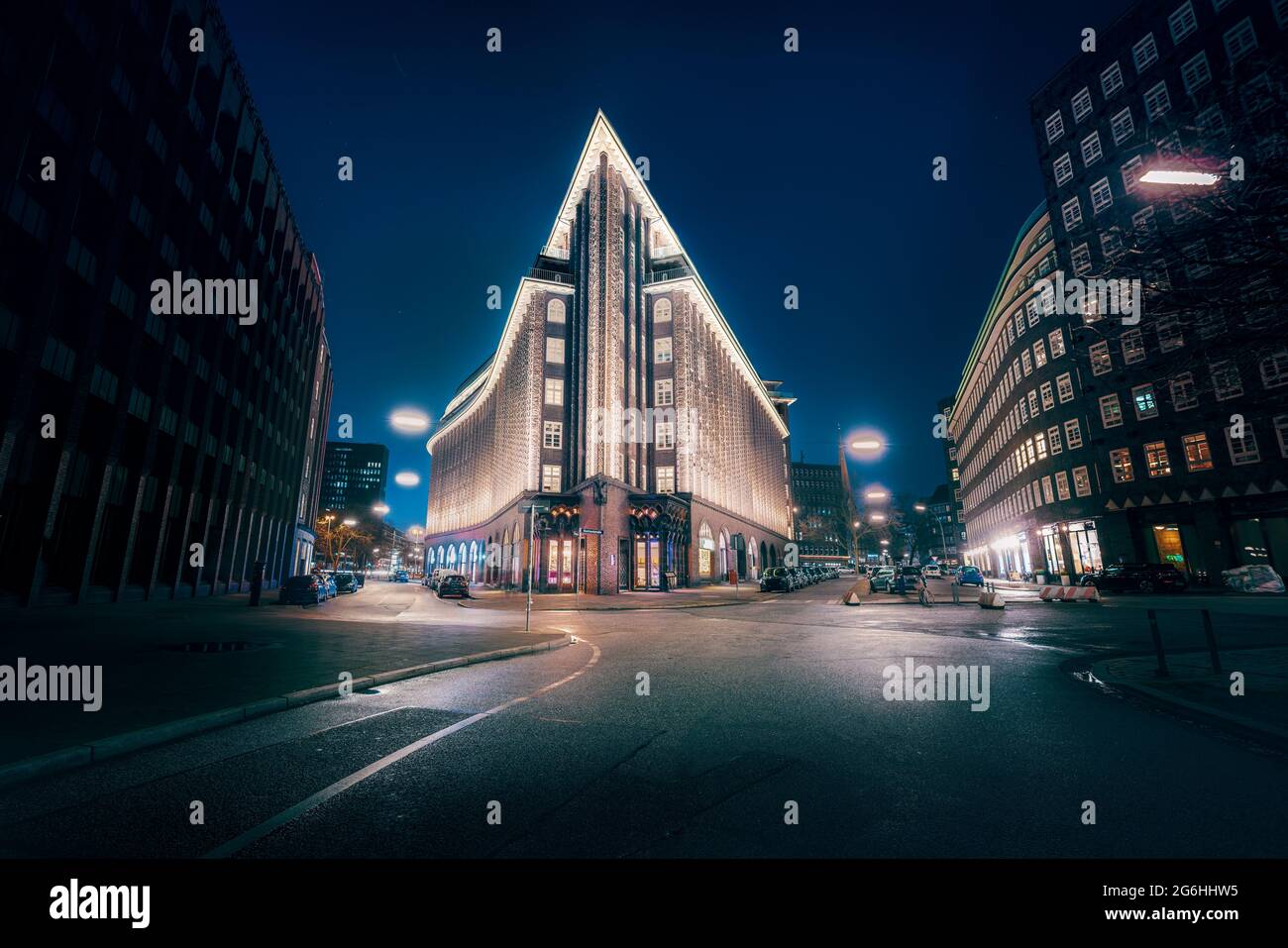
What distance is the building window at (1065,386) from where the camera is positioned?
125 ft

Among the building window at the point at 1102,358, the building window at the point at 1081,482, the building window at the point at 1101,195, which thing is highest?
the building window at the point at 1101,195

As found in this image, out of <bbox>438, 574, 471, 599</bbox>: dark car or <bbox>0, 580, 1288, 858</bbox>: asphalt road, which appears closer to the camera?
<bbox>0, 580, 1288, 858</bbox>: asphalt road

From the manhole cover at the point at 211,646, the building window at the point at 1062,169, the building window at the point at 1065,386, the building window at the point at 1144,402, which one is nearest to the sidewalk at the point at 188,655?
the manhole cover at the point at 211,646

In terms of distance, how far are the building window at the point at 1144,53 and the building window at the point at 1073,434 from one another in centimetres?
2126

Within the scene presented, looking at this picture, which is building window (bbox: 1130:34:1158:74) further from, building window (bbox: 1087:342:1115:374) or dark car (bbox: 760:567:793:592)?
dark car (bbox: 760:567:793:592)

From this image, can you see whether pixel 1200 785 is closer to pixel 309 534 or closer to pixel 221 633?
pixel 221 633

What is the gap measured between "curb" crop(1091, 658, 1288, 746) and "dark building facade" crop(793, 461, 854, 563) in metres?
127

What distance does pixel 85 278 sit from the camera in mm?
20672

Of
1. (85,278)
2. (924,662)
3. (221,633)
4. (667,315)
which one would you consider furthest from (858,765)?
(667,315)

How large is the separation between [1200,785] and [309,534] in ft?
240

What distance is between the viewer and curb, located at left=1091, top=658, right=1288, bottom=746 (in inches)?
196

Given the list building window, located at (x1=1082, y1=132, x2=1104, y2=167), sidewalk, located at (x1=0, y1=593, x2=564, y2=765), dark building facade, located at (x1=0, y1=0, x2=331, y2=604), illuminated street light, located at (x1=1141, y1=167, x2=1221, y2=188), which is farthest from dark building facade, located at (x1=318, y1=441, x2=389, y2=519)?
illuminated street light, located at (x1=1141, y1=167, x2=1221, y2=188)

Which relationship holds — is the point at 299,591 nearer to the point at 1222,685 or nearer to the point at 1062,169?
the point at 1222,685

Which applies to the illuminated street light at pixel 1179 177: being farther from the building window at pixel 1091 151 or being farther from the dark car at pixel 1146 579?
the building window at pixel 1091 151
